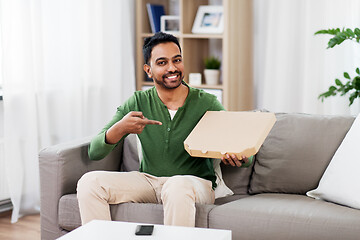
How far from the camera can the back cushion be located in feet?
8.75

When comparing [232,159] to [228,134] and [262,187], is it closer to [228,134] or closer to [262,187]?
[228,134]

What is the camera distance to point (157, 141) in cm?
261

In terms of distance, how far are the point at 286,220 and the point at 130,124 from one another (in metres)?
0.71

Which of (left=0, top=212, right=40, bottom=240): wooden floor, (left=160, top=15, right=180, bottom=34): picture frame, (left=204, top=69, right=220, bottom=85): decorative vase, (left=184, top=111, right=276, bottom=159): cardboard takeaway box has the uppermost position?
(left=160, top=15, right=180, bottom=34): picture frame

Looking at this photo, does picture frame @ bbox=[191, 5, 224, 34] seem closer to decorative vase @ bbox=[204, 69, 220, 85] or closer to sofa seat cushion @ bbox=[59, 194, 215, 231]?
decorative vase @ bbox=[204, 69, 220, 85]

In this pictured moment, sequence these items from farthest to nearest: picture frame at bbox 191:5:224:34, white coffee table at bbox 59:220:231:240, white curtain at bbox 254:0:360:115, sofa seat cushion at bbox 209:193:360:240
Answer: picture frame at bbox 191:5:224:34, white curtain at bbox 254:0:360:115, sofa seat cushion at bbox 209:193:360:240, white coffee table at bbox 59:220:231:240

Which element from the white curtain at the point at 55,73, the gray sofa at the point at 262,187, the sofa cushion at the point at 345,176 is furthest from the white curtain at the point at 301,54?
the sofa cushion at the point at 345,176

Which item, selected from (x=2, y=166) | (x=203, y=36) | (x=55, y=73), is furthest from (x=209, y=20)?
(x=2, y=166)

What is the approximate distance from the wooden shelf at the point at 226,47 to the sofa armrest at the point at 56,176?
1513mm

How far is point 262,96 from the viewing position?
4.14 metres

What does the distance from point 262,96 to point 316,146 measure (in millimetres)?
1487

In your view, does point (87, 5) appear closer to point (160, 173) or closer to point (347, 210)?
point (160, 173)

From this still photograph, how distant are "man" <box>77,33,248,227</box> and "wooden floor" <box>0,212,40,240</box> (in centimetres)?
89

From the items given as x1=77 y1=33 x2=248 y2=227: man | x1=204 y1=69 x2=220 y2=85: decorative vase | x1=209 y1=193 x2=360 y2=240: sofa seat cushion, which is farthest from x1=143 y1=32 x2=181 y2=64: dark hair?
x1=204 y1=69 x2=220 y2=85: decorative vase
